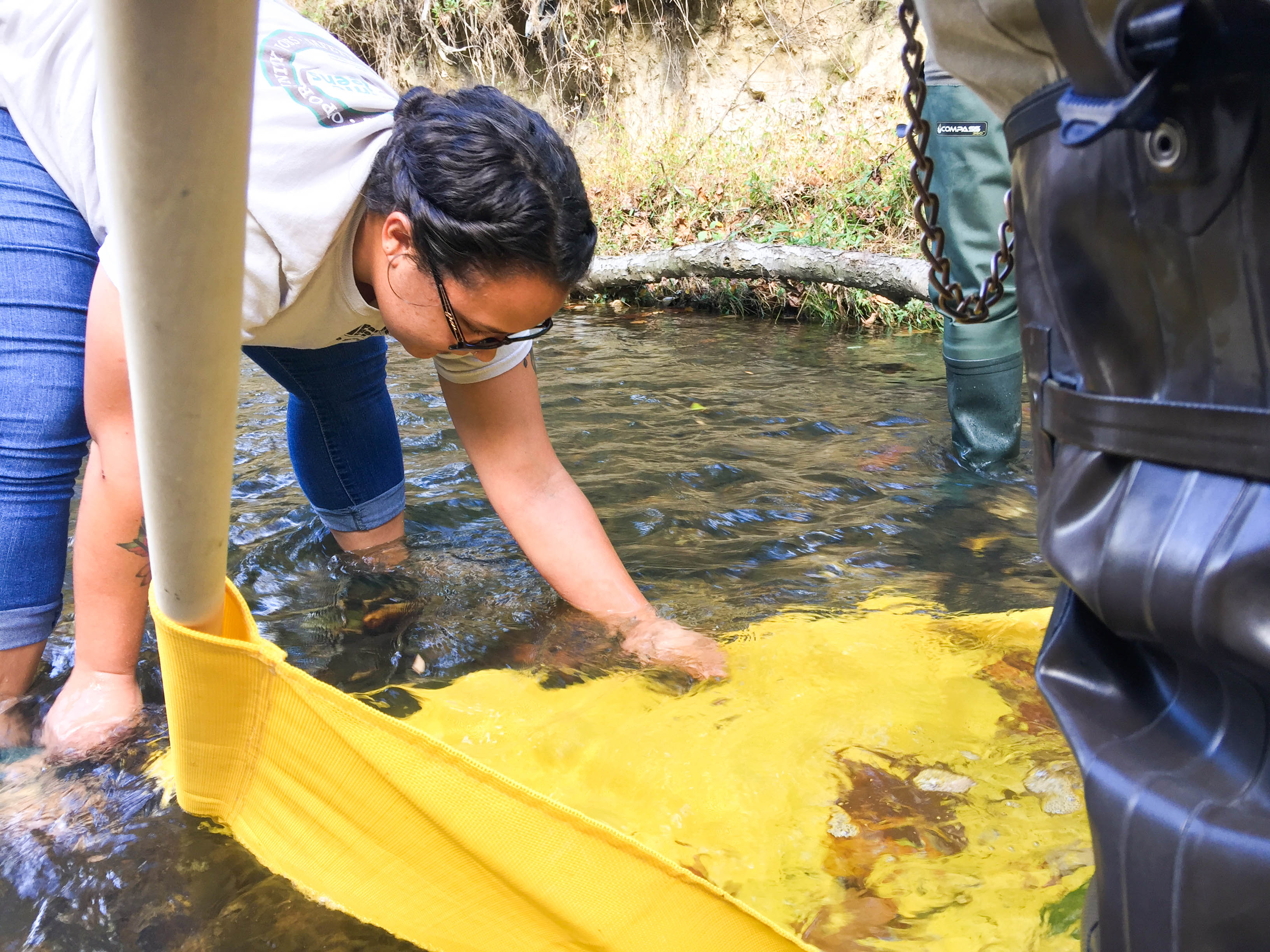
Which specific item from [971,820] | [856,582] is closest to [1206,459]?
[971,820]

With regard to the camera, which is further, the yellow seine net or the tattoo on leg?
the tattoo on leg

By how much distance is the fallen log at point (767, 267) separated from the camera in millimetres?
4984

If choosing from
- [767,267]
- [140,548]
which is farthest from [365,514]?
[767,267]

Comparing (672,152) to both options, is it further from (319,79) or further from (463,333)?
(463,333)

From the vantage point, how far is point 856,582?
2168 millimetres

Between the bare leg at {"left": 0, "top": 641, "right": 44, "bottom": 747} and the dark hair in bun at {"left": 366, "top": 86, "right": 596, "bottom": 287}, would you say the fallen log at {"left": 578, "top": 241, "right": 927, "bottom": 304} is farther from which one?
the bare leg at {"left": 0, "top": 641, "right": 44, "bottom": 747}

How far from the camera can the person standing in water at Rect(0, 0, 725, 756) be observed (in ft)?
4.94

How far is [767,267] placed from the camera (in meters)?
5.78

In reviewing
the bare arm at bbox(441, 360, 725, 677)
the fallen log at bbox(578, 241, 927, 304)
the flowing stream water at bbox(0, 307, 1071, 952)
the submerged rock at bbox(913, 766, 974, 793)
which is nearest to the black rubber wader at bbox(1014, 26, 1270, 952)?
the flowing stream water at bbox(0, 307, 1071, 952)

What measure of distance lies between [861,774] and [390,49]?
11.2 meters

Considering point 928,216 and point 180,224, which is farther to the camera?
point 928,216

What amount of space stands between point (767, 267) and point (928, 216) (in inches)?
184

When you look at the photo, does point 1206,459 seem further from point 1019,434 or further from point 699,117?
point 699,117

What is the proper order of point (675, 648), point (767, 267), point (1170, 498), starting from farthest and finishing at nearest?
point (767, 267) → point (675, 648) → point (1170, 498)
